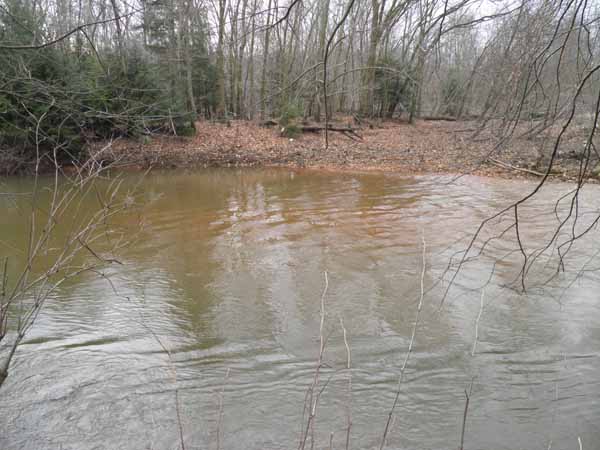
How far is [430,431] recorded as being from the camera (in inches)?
149

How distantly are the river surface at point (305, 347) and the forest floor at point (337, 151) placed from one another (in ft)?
24.7

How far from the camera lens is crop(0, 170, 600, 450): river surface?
3.83 m

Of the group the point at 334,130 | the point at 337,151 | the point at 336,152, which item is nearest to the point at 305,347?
the point at 336,152

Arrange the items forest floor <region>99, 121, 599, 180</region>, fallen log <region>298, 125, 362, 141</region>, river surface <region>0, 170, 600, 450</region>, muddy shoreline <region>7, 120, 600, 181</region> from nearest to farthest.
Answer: river surface <region>0, 170, 600, 450</region>
muddy shoreline <region>7, 120, 600, 181</region>
forest floor <region>99, 121, 599, 180</region>
fallen log <region>298, 125, 362, 141</region>

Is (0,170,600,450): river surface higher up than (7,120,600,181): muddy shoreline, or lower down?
lower down

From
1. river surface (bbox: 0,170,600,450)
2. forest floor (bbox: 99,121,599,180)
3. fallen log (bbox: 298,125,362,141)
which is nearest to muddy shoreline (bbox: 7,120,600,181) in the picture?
forest floor (bbox: 99,121,599,180)

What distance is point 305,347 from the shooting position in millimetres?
4996

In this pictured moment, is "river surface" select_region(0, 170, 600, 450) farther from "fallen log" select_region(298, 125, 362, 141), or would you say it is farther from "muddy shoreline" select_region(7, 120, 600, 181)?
"fallen log" select_region(298, 125, 362, 141)

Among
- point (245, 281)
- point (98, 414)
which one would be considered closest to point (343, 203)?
point (245, 281)

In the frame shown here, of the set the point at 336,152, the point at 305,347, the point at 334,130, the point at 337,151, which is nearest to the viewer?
the point at 305,347

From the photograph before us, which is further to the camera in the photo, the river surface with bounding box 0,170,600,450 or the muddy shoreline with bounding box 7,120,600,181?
the muddy shoreline with bounding box 7,120,600,181

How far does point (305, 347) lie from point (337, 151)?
1511 cm

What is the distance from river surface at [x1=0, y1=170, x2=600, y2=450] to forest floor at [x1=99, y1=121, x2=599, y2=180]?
7.53m

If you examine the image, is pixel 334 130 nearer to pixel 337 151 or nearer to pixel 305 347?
pixel 337 151
